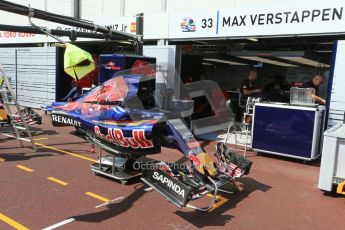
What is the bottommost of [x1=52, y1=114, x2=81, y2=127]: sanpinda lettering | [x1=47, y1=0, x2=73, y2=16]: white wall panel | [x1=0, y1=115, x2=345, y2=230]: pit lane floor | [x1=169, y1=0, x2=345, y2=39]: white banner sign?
[x1=0, y1=115, x2=345, y2=230]: pit lane floor

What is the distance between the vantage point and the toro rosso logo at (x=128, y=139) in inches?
192

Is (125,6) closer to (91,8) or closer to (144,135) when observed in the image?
(91,8)

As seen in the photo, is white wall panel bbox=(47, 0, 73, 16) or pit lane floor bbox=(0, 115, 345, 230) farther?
white wall panel bbox=(47, 0, 73, 16)

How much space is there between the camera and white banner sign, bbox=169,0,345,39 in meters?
7.68

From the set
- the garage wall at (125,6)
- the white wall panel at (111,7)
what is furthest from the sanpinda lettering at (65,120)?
the white wall panel at (111,7)

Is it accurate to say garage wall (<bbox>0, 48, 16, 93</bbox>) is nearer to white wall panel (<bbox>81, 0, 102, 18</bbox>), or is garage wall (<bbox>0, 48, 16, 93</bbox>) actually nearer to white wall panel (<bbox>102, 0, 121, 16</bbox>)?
white wall panel (<bbox>81, 0, 102, 18</bbox>)

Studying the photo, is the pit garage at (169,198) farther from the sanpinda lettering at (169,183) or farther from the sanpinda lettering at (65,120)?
the sanpinda lettering at (65,120)

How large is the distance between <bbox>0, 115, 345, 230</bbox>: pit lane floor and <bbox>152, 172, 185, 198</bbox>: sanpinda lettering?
0.41 m

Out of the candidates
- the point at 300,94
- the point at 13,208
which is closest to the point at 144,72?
the point at 13,208

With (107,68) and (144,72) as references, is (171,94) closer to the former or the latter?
(107,68)

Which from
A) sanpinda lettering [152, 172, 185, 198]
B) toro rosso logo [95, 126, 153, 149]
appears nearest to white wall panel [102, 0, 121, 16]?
toro rosso logo [95, 126, 153, 149]

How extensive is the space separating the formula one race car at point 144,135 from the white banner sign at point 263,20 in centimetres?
422

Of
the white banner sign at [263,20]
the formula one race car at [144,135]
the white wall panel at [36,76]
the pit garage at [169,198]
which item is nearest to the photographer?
the pit garage at [169,198]

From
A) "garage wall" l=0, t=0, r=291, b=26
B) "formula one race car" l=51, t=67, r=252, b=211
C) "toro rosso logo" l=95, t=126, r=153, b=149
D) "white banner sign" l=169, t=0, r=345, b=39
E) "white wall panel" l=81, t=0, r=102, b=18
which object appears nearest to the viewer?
"formula one race car" l=51, t=67, r=252, b=211
